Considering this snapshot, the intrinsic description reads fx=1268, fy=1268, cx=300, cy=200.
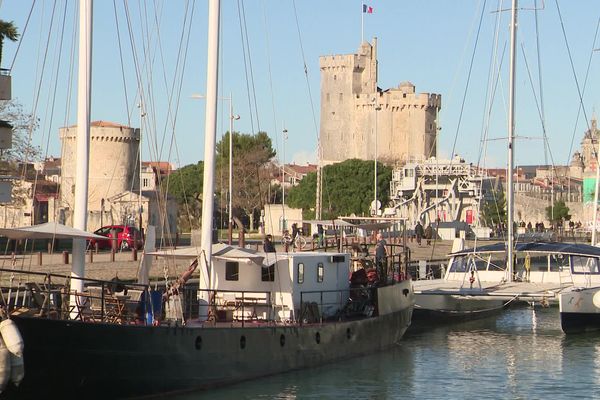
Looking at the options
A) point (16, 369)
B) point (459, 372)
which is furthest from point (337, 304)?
point (16, 369)

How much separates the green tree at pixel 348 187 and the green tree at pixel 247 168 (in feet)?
18.2

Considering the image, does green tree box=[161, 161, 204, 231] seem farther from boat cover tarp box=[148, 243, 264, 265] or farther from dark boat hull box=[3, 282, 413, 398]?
dark boat hull box=[3, 282, 413, 398]

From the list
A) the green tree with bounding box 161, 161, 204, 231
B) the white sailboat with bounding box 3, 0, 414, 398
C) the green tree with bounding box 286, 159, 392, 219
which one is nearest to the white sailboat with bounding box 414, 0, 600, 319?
the white sailboat with bounding box 3, 0, 414, 398

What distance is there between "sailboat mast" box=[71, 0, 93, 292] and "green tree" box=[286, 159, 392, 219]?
98000 mm

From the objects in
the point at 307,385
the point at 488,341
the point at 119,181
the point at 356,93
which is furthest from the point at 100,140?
the point at 307,385

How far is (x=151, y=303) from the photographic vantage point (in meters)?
22.2

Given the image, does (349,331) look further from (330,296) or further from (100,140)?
(100,140)

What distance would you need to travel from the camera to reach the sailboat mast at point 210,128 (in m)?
24.2

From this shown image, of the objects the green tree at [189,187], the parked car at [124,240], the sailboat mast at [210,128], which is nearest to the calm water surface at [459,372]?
the sailboat mast at [210,128]

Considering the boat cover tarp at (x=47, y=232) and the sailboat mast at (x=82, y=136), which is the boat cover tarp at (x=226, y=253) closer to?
the sailboat mast at (x=82, y=136)

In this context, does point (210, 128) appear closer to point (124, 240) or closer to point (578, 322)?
point (578, 322)

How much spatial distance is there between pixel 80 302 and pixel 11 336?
3.03 m

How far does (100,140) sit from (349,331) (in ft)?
267

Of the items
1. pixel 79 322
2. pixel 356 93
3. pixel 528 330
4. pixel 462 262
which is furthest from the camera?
pixel 356 93
